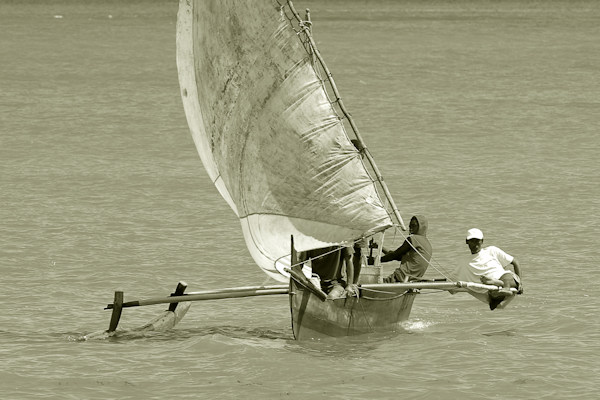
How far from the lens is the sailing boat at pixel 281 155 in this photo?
47.6 ft

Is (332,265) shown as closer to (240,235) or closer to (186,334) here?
(186,334)

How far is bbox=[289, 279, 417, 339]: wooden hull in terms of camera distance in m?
13.7

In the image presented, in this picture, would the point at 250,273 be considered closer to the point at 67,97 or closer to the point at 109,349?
the point at 109,349

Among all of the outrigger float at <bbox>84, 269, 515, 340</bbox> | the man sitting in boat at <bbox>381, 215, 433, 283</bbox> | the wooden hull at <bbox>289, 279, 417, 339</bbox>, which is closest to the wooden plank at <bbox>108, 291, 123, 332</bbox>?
the outrigger float at <bbox>84, 269, 515, 340</bbox>

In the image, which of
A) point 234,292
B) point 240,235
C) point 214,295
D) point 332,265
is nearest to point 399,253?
point 332,265

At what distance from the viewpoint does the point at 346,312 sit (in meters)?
14.2

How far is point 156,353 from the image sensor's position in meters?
14.4

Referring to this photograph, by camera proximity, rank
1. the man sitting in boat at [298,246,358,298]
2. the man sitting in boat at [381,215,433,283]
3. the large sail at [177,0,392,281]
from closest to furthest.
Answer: the man sitting in boat at [298,246,358,298]
the large sail at [177,0,392,281]
the man sitting in boat at [381,215,433,283]

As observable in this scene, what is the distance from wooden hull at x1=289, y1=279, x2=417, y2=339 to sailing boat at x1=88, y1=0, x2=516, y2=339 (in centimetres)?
2

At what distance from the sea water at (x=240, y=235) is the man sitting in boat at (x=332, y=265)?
0.72 meters

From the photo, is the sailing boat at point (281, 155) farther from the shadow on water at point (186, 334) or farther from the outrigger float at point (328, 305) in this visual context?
the shadow on water at point (186, 334)

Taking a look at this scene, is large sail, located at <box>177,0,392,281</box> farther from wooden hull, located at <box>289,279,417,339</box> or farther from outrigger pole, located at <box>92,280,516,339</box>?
wooden hull, located at <box>289,279,417,339</box>

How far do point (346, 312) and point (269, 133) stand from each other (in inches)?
94.4

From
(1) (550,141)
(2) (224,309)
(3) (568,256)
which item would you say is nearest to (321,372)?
(2) (224,309)
